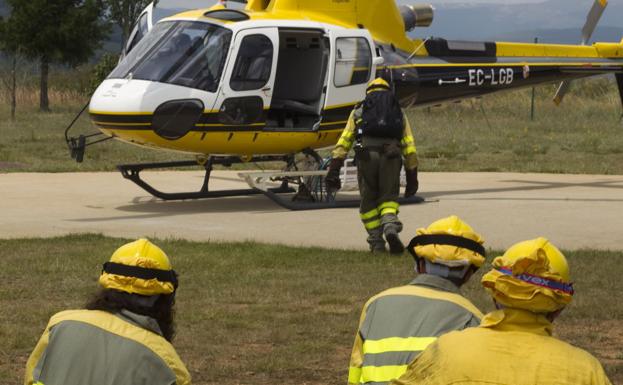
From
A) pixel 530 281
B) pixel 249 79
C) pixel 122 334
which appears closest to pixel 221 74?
pixel 249 79

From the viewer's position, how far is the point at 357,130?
44.0 feet

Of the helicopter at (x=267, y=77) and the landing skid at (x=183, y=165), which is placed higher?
the helicopter at (x=267, y=77)

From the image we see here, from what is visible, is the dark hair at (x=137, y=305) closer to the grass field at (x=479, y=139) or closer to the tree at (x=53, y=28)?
the grass field at (x=479, y=139)

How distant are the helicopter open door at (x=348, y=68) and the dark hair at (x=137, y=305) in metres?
11.9

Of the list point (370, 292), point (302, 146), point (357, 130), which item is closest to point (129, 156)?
point (302, 146)

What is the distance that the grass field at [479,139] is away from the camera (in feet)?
74.3

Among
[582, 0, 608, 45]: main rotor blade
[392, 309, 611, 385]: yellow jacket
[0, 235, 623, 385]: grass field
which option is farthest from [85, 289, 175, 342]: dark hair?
[582, 0, 608, 45]: main rotor blade

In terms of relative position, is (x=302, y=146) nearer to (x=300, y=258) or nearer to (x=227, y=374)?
(x=300, y=258)

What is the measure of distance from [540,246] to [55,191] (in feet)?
47.9

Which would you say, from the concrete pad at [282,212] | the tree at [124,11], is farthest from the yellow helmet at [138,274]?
the tree at [124,11]

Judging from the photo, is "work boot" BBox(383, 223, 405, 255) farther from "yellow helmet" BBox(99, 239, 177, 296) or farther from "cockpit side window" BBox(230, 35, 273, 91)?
"yellow helmet" BBox(99, 239, 177, 296)

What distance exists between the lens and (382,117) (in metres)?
13.1

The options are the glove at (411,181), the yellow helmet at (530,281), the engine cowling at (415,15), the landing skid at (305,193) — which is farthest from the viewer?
the engine cowling at (415,15)

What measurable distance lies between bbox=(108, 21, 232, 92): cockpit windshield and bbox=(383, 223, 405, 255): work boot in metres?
3.77
